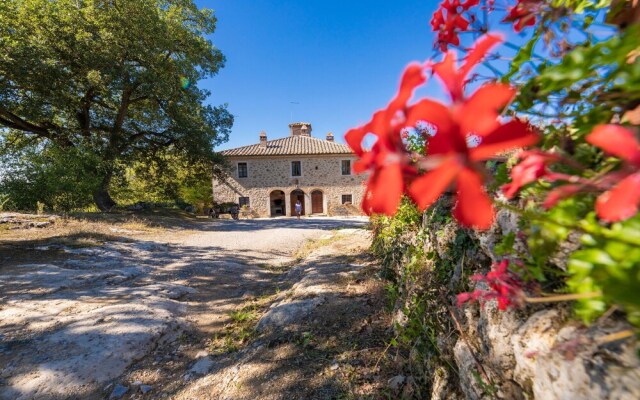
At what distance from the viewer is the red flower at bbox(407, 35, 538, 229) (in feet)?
1.03

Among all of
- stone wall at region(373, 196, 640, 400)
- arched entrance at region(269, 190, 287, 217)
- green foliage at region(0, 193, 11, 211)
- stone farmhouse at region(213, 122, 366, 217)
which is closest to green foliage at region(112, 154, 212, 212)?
green foliage at region(0, 193, 11, 211)

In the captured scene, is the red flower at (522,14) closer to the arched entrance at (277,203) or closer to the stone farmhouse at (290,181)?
the stone farmhouse at (290,181)

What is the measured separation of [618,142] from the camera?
309 millimetres

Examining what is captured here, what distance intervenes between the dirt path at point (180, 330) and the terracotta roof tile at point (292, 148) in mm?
18708

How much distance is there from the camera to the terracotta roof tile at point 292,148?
78.4 ft

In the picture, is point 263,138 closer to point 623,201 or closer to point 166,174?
point 166,174

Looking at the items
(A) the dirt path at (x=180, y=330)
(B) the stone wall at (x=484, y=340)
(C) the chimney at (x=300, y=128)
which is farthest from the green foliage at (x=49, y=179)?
(C) the chimney at (x=300, y=128)

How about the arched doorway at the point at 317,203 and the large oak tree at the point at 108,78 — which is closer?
the large oak tree at the point at 108,78

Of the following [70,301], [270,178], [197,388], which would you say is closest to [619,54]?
[197,388]

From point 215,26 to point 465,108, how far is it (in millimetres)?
18646

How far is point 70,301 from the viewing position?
155 inches

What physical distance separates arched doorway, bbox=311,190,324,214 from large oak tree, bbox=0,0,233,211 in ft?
32.8

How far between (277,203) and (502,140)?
24.7 metres

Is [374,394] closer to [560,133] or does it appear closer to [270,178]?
[560,133]
